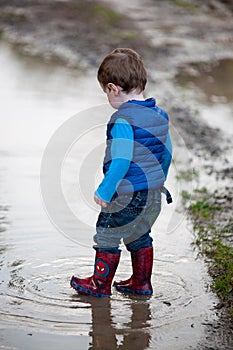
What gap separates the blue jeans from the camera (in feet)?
14.4

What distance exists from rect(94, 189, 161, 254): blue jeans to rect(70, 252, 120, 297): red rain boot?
0.15ft

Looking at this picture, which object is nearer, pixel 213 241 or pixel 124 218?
pixel 124 218

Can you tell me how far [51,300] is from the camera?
4402mm

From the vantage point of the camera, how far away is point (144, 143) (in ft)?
14.1

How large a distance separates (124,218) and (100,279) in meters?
0.38

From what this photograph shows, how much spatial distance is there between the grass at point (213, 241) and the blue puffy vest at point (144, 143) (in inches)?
29.8

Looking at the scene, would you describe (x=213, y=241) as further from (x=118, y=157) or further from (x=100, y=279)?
(x=118, y=157)

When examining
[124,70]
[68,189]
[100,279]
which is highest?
[124,70]

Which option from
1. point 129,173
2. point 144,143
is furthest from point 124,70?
point 129,173

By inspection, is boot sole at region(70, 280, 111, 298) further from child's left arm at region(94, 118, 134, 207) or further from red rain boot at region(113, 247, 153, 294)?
child's left arm at region(94, 118, 134, 207)

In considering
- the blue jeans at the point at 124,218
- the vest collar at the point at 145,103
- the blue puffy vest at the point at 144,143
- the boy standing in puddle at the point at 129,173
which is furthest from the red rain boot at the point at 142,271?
the vest collar at the point at 145,103

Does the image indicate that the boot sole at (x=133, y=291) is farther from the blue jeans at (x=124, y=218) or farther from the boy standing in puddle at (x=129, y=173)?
the blue jeans at (x=124, y=218)

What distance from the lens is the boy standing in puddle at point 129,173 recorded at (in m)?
4.28

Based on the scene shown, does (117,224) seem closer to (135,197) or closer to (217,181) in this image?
(135,197)
